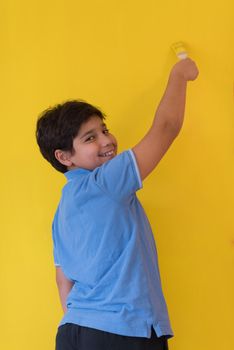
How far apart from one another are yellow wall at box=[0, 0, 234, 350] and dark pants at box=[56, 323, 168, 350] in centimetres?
26

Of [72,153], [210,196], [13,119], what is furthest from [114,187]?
[13,119]

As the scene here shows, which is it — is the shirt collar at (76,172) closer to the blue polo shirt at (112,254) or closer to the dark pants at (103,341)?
the blue polo shirt at (112,254)

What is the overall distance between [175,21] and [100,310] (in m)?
0.75

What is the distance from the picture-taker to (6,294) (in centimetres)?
138

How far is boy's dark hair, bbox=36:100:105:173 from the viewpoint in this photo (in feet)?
3.53

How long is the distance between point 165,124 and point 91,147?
0.19m

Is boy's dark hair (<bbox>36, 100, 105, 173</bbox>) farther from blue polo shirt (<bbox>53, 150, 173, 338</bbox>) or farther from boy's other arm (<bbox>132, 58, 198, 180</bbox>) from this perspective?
boy's other arm (<bbox>132, 58, 198, 180</bbox>)

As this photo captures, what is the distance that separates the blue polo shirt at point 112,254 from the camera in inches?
36.8

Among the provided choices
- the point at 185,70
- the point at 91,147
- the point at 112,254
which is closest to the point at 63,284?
the point at 112,254

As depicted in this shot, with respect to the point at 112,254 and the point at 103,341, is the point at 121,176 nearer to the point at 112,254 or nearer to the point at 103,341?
the point at 112,254

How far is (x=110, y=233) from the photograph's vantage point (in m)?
0.98

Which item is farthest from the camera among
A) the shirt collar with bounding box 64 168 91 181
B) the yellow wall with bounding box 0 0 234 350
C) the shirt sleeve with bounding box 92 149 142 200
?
the yellow wall with bounding box 0 0 234 350

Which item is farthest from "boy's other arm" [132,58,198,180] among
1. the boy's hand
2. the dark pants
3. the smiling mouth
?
the dark pants

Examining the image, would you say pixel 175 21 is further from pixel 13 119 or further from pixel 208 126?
pixel 13 119
